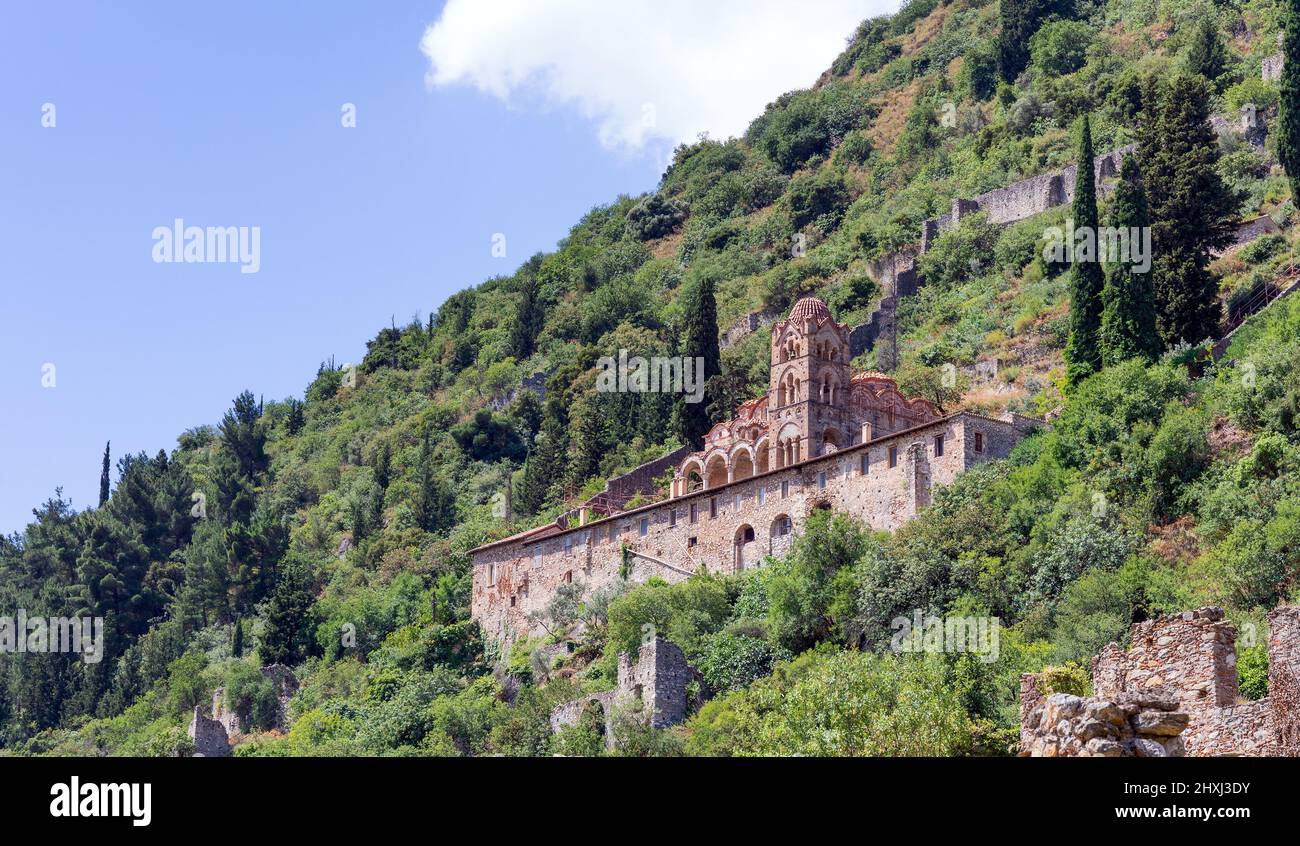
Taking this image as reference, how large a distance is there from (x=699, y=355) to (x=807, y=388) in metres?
13.0

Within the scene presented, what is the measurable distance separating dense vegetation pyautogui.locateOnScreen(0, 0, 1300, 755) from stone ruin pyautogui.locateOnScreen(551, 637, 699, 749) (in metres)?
0.95

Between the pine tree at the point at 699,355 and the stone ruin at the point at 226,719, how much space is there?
63.0ft

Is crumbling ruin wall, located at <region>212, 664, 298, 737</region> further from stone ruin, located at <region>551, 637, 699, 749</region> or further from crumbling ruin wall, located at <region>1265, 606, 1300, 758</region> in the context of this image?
crumbling ruin wall, located at <region>1265, 606, 1300, 758</region>

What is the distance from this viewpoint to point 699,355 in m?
79.3

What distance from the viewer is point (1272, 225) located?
72062 mm

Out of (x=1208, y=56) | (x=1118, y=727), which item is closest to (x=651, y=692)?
(x=1118, y=727)

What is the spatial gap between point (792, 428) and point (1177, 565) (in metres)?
22.1

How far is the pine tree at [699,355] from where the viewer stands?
78.0m

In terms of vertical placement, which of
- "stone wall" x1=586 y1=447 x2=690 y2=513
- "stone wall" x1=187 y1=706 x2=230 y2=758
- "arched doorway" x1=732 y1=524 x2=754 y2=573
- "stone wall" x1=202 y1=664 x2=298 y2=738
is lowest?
"stone wall" x1=187 y1=706 x2=230 y2=758

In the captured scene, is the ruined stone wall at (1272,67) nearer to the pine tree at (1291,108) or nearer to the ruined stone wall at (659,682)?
the pine tree at (1291,108)

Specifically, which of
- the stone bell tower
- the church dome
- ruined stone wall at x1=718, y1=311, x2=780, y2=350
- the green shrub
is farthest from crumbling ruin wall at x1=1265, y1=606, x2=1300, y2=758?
the green shrub

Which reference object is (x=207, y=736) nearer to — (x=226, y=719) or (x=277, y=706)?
(x=277, y=706)

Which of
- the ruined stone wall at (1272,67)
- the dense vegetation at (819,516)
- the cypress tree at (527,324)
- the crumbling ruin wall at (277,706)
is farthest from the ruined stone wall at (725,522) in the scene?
A: the cypress tree at (527,324)

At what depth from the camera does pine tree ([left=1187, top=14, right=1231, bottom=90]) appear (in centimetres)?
9331
